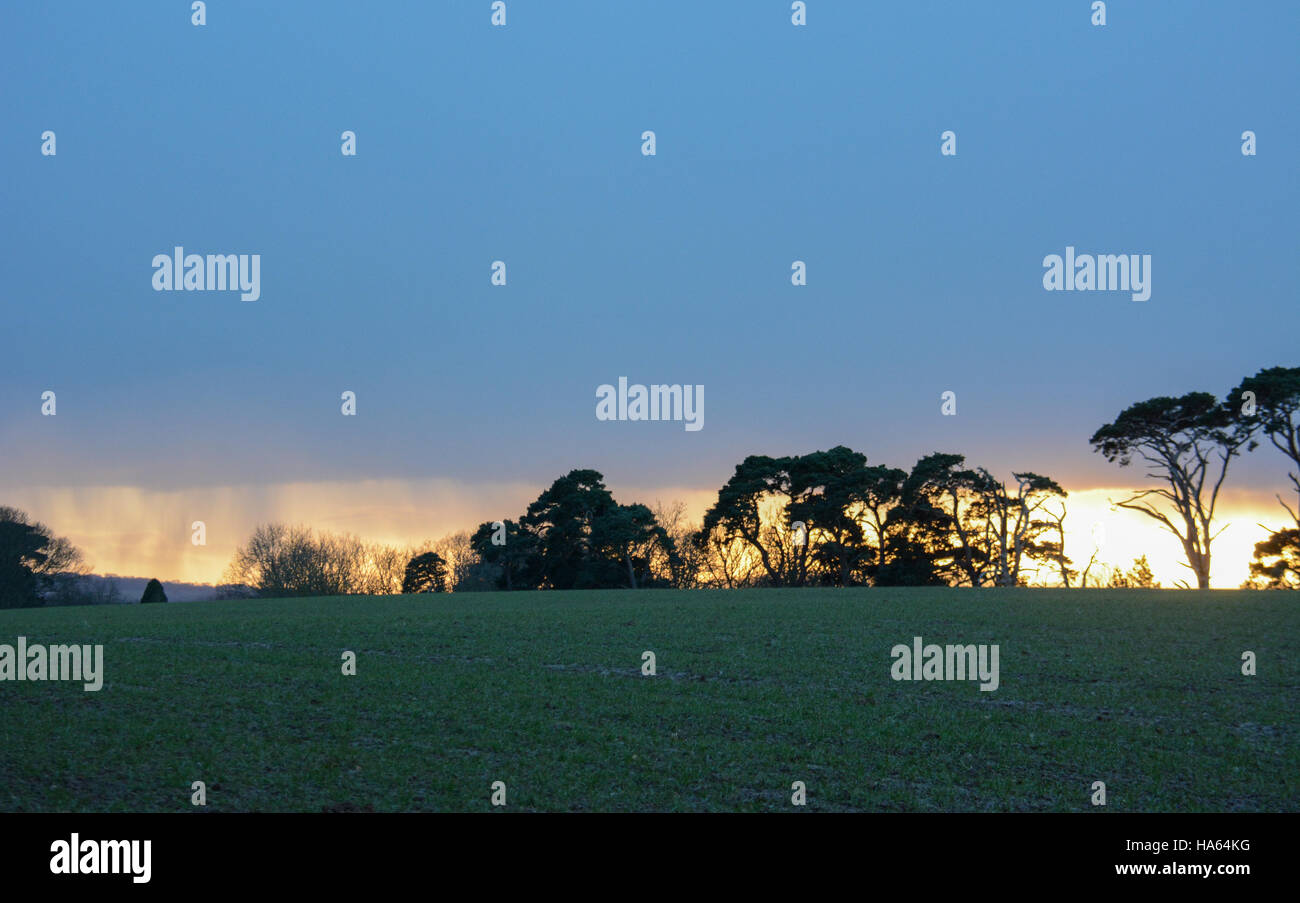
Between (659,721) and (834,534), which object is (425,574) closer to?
(834,534)

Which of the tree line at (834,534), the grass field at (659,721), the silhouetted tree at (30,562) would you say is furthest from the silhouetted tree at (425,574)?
the grass field at (659,721)

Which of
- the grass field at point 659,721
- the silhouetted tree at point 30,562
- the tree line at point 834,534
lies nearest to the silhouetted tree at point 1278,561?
the tree line at point 834,534

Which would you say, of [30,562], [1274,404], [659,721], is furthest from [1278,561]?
[30,562]

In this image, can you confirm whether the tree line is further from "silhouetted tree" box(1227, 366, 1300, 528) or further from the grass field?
the grass field

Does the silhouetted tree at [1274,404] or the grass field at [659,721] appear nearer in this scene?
the grass field at [659,721]

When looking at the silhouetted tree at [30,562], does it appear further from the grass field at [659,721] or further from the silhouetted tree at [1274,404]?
the silhouetted tree at [1274,404]

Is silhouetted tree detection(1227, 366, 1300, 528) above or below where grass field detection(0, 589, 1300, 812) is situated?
above

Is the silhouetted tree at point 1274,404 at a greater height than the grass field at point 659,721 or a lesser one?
greater

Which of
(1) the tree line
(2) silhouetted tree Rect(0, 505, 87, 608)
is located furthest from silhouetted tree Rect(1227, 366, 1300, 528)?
(2) silhouetted tree Rect(0, 505, 87, 608)

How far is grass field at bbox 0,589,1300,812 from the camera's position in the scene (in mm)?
15516

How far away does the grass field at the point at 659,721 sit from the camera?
15.5m

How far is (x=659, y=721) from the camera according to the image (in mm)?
20016

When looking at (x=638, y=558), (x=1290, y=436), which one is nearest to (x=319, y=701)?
(x=638, y=558)
